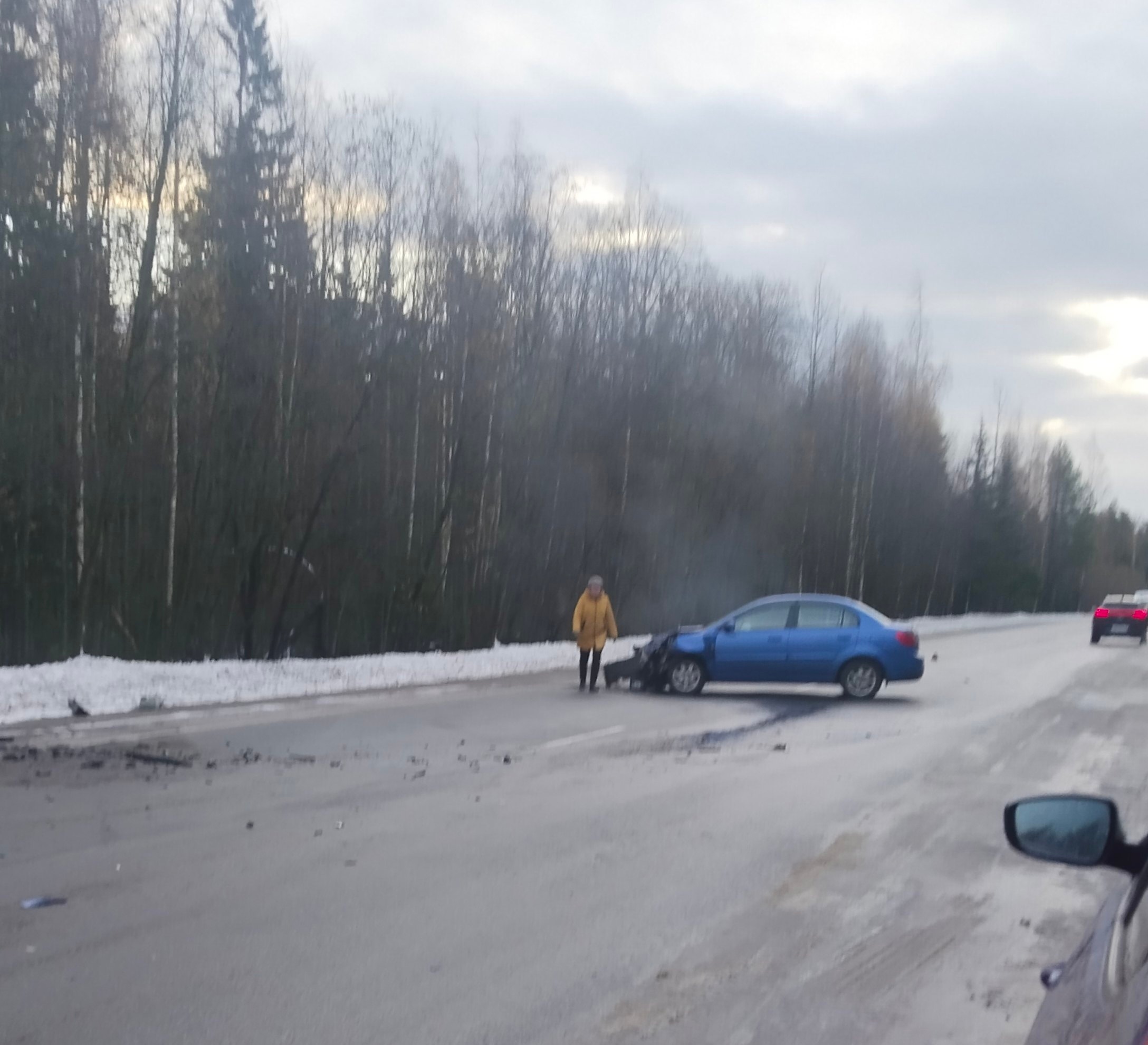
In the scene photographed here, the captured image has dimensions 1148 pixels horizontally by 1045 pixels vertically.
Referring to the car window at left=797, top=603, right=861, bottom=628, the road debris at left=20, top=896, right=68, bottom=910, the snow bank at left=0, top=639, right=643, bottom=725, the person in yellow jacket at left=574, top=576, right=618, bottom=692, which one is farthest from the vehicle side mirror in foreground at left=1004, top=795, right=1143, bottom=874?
the person in yellow jacket at left=574, top=576, right=618, bottom=692

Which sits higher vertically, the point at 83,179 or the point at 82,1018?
the point at 83,179

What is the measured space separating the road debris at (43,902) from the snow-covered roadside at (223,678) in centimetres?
771

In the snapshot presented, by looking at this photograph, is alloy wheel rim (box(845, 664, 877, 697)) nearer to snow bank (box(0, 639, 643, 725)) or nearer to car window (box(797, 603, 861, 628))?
car window (box(797, 603, 861, 628))

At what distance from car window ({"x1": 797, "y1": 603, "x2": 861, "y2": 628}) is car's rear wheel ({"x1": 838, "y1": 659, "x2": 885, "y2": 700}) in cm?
60

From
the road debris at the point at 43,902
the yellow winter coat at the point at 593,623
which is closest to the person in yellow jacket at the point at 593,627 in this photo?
the yellow winter coat at the point at 593,623

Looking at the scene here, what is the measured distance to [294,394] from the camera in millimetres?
27359

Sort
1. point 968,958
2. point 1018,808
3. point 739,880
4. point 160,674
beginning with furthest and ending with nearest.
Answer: point 160,674 → point 739,880 → point 968,958 → point 1018,808

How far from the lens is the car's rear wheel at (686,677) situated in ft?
63.9

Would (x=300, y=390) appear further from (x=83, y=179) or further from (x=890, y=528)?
(x=890, y=528)

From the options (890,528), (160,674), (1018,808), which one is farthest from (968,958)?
(890,528)

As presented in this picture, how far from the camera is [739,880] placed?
24.7 feet

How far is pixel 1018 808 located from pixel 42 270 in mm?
24223

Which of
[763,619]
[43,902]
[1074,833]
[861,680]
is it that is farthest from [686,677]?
[1074,833]

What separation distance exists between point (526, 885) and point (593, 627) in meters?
12.5
